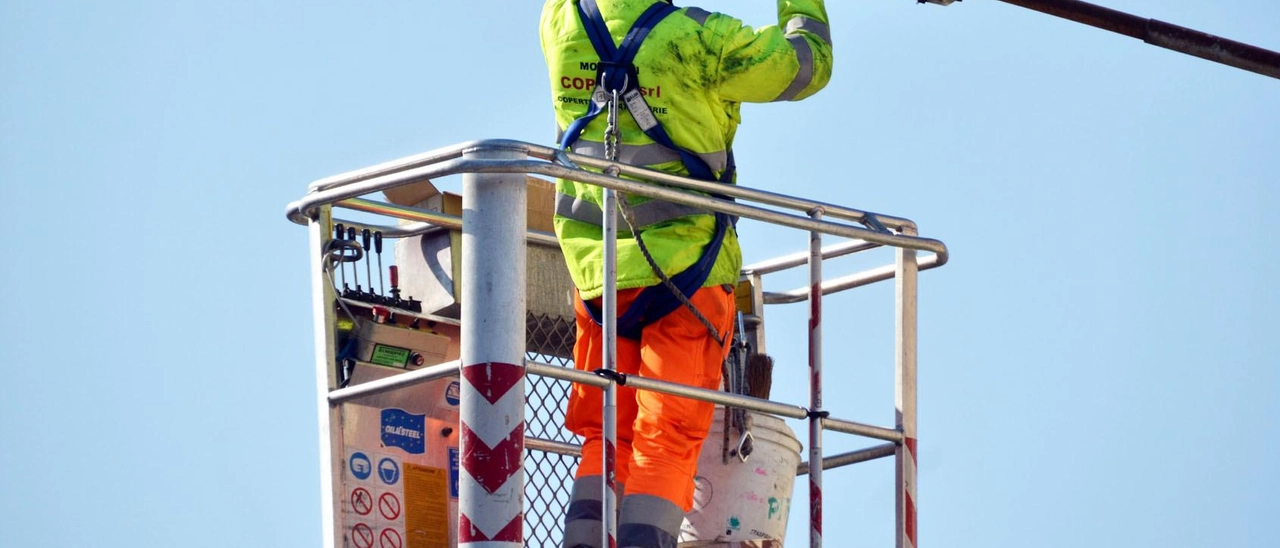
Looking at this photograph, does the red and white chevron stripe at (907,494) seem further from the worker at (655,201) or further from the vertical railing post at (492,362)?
the vertical railing post at (492,362)

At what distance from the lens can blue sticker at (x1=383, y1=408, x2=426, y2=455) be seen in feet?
29.4

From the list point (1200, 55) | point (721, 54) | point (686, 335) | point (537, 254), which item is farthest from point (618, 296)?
point (1200, 55)

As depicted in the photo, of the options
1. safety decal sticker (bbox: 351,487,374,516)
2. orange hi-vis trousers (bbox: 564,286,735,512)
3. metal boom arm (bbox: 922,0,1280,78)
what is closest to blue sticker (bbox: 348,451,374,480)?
safety decal sticker (bbox: 351,487,374,516)

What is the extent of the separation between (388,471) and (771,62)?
219 centimetres

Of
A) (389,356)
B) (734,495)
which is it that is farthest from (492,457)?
(734,495)

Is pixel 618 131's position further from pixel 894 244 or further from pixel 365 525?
pixel 365 525

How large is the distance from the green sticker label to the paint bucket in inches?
50.4

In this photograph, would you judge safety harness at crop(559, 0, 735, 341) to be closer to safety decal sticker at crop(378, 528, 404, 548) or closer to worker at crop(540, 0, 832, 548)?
worker at crop(540, 0, 832, 548)

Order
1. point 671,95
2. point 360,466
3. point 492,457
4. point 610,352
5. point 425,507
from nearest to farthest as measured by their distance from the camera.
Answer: point 492,457 < point 610,352 < point 671,95 < point 360,466 < point 425,507

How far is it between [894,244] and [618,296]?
3.81 ft

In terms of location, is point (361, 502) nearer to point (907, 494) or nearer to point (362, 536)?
point (362, 536)

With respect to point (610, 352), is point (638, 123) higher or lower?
higher

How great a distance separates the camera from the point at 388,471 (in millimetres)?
8922

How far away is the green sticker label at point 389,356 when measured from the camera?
357 inches
